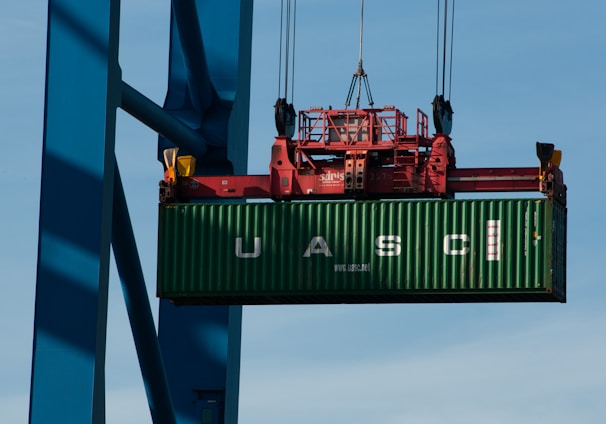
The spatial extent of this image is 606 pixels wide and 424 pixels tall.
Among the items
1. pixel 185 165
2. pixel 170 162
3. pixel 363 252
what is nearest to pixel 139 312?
pixel 170 162

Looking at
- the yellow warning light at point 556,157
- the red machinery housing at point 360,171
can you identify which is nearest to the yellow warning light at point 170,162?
the red machinery housing at point 360,171

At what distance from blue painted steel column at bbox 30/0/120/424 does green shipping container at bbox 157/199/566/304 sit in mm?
5593

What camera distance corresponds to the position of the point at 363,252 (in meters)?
44.2

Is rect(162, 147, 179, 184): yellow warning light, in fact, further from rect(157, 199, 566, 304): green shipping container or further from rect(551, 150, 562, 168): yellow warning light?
rect(551, 150, 562, 168): yellow warning light

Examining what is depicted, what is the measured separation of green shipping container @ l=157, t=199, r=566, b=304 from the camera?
4300 cm

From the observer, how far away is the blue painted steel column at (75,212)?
38719 mm

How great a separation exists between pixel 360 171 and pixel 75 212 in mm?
8635

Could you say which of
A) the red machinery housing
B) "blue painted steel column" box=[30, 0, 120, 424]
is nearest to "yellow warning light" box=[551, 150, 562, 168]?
the red machinery housing

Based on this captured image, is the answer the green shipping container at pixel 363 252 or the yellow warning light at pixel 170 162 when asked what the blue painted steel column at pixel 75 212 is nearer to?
the green shipping container at pixel 363 252

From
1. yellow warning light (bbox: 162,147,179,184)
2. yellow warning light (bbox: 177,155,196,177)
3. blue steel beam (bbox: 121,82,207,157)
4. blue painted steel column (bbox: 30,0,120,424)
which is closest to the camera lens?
blue painted steel column (bbox: 30,0,120,424)

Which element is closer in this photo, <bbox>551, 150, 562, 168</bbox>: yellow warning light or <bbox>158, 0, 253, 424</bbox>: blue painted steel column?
<bbox>551, 150, 562, 168</bbox>: yellow warning light

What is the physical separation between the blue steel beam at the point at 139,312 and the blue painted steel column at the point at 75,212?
244 cm

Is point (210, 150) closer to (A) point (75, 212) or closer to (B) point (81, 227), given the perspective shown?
(A) point (75, 212)

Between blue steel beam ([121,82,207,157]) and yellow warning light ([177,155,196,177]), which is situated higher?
blue steel beam ([121,82,207,157])
